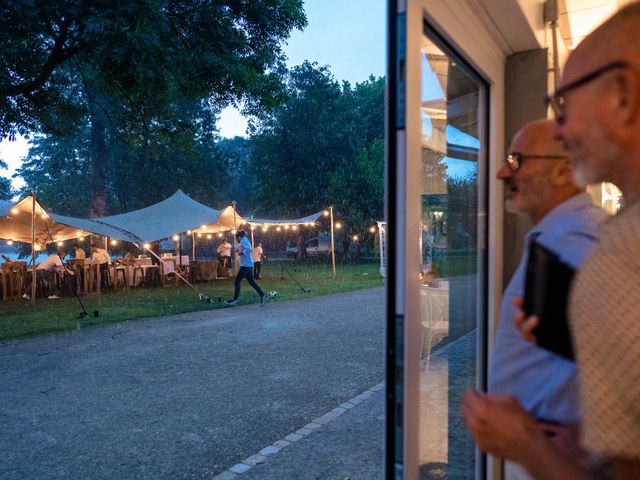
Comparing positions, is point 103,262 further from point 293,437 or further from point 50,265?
point 293,437

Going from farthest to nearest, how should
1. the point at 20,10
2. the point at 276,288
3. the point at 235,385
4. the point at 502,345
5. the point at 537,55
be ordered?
1. the point at 276,288
2. the point at 20,10
3. the point at 235,385
4. the point at 537,55
5. the point at 502,345

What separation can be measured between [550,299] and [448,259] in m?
1.43

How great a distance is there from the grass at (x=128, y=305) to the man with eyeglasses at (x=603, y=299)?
374 inches

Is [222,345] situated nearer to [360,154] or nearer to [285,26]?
[285,26]

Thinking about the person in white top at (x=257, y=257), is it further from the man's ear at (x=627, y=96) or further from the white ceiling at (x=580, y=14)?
the man's ear at (x=627, y=96)

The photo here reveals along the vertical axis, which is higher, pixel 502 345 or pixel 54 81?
pixel 54 81

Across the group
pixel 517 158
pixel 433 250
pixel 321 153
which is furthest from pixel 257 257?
pixel 517 158

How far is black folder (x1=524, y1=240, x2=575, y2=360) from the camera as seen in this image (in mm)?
853

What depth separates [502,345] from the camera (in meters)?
1.27

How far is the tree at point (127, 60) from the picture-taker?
8.89 m

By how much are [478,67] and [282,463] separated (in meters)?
→ 2.91

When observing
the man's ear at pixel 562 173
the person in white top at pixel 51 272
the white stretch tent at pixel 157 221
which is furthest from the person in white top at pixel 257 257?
the man's ear at pixel 562 173

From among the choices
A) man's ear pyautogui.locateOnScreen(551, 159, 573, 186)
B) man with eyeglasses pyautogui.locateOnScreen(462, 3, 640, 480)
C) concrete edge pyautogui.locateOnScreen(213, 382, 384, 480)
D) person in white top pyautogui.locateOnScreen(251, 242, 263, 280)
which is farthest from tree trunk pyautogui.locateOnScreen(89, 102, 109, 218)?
man with eyeglasses pyautogui.locateOnScreen(462, 3, 640, 480)

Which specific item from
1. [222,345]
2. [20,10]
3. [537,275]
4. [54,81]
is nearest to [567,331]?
[537,275]
